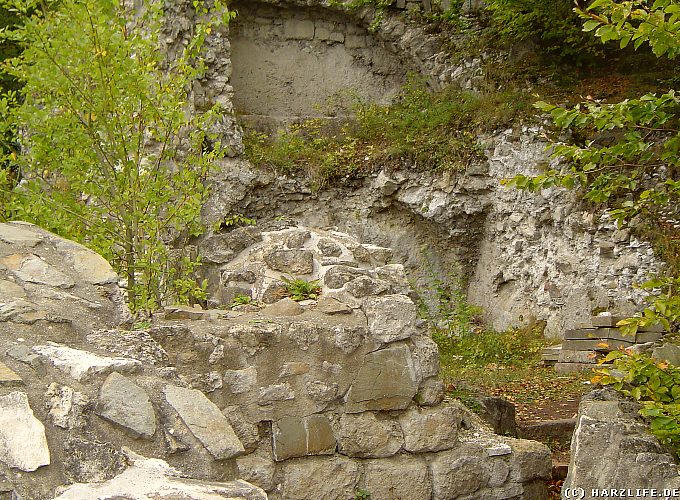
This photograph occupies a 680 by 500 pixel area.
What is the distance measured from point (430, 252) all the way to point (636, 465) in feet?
27.2

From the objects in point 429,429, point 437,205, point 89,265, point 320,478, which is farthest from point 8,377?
point 437,205

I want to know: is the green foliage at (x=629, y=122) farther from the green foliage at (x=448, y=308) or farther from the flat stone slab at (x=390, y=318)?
the green foliage at (x=448, y=308)

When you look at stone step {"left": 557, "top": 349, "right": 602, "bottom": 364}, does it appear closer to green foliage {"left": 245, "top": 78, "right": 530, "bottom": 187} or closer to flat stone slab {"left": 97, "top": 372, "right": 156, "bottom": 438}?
green foliage {"left": 245, "top": 78, "right": 530, "bottom": 187}

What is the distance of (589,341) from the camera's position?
865 centimetres

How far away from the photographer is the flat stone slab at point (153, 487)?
1824 mm

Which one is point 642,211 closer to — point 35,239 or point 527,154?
point 35,239

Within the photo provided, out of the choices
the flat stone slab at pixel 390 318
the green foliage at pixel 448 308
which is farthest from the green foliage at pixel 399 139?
the flat stone slab at pixel 390 318

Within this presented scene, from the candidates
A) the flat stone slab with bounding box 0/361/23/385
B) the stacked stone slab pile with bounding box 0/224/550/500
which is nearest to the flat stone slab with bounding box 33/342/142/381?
the stacked stone slab pile with bounding box 0/224/550/500

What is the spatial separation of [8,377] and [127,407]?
0.35m

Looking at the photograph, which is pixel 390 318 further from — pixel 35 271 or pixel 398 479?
pixel 35 271

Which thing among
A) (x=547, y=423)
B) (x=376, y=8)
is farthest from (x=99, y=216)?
(x=376, y=8)

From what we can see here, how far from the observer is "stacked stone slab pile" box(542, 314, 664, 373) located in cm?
840

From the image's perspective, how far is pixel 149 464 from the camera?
79.7 inches

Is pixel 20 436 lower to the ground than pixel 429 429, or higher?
higher
